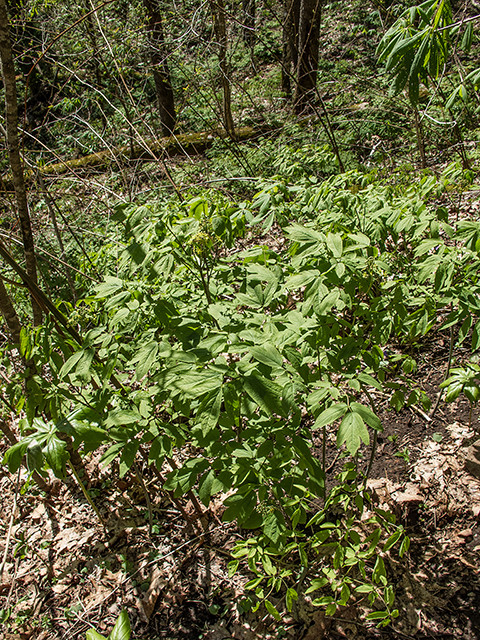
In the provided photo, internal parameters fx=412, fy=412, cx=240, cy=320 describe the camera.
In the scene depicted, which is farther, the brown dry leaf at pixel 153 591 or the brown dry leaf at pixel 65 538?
the brown dry leaf at pixel 65 538

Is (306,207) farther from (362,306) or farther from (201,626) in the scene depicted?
(201,626)

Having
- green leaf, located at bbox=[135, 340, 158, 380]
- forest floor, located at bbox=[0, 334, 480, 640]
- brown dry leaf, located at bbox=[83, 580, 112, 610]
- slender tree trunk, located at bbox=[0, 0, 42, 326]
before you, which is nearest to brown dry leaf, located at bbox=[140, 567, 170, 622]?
forest floor, located at bbox=[0, 334, 480, 640]

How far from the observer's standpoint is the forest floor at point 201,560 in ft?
7.22

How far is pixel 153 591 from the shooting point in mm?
2455

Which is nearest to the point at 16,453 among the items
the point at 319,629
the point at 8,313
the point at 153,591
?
the point at 8,313

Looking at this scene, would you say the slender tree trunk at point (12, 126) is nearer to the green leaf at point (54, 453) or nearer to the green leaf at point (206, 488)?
the green leaf at point (54, 453)

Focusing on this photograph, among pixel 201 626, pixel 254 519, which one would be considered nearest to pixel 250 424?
pixel 254 519

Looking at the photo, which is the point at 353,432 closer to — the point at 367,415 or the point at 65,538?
the point at 367,415

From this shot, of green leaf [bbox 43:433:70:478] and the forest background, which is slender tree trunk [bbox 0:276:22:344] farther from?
green leaf [bbox 43:433:70:478]

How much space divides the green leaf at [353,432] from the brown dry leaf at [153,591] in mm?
1808

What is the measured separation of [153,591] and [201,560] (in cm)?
32

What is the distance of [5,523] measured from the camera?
3020 mm

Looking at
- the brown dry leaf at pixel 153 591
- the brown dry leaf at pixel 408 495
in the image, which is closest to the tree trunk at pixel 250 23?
the brown dry leaf at pixel 408 495

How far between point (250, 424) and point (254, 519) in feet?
1.34
